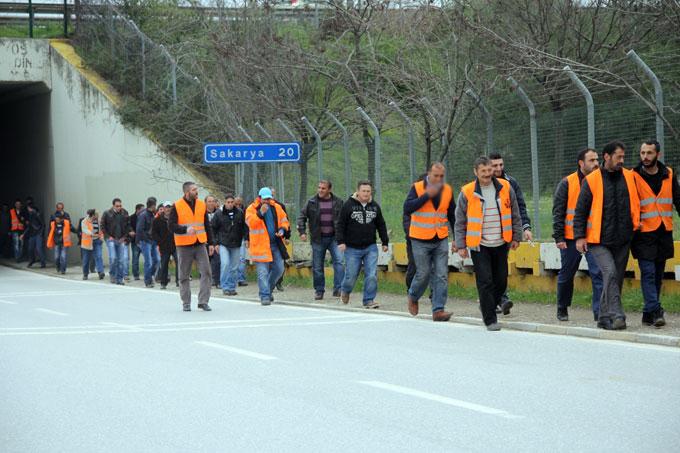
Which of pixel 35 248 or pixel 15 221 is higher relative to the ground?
pixel 15 221

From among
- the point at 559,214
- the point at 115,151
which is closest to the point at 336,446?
the point at 559,214

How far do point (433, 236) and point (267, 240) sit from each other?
5.17m

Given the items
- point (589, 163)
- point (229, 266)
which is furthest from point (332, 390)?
point (229, 266)

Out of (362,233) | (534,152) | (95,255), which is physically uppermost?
(534,152)

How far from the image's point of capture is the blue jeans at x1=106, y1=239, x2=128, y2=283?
29.4m

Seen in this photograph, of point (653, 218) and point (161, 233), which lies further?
point (161, 233)

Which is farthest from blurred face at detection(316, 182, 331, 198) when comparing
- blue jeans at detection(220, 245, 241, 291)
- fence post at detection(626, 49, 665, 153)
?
fence post at detection(626, 49, 665, 153)

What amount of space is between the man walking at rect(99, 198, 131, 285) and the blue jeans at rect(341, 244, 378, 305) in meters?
12.7

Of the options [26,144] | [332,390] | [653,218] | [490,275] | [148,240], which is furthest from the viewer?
[26,144]

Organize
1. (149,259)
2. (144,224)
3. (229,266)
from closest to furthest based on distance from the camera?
(229,266), (149,259), (144,224)

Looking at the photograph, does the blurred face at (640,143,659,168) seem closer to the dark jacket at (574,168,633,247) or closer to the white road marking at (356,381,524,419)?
the dark jacket at (574,168,633,247)

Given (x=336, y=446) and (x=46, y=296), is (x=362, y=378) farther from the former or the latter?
(x=46, y=296)

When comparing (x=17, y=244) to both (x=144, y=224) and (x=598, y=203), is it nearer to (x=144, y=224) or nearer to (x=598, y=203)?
(x=144, y=224)

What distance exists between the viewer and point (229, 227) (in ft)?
77.0
